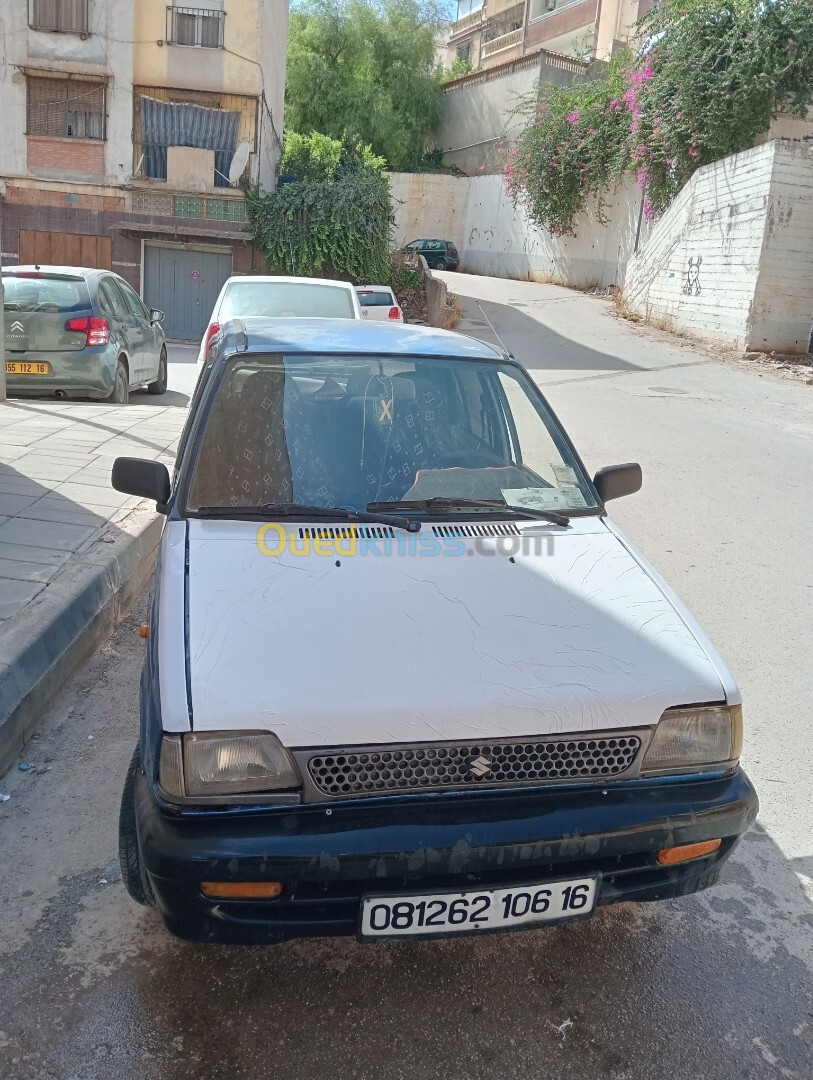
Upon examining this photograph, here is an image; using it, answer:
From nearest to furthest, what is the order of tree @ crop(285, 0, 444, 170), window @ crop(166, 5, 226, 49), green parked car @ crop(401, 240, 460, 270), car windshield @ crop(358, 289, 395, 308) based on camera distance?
car windshield @ crop(358, 289, 395, 308), window @ crop(166, 5, 226, 49), green parked car @ crop(401, 240, 460, 270), tree @ crop(285, 0, 444, 170)

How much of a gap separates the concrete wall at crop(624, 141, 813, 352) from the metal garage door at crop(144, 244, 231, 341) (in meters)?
11.9

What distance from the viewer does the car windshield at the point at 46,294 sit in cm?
977

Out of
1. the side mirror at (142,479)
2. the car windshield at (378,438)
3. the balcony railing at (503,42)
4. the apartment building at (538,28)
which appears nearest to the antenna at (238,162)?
the apartment building at (538,28)

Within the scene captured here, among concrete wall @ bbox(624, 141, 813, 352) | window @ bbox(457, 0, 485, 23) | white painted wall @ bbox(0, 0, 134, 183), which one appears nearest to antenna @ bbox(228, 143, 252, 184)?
white painted wall @ bbox(0, 0, 134, 183)

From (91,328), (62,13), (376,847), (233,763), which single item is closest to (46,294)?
(91,328)

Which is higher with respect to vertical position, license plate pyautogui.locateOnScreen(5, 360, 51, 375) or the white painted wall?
the white painted wall

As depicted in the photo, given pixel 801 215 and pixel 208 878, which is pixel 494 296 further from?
→ pixel 208 878

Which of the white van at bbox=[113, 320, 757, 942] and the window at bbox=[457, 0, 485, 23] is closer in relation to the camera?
the white van at bbox=[113, 320, 757, 942]

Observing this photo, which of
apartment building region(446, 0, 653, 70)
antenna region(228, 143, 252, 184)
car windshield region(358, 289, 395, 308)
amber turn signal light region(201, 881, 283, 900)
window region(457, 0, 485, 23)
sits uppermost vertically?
window region(457, 0, 485, 23)

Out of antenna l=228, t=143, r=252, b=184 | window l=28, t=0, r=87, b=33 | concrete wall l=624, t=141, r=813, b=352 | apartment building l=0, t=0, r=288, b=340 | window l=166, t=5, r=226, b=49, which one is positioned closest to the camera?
concrete wall l=624, t=141, r=813, b=352

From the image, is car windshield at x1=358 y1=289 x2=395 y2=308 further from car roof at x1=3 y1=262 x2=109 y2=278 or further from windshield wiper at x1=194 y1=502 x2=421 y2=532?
windshield wiper at x1=194 y1=502 x2=421 y2=532

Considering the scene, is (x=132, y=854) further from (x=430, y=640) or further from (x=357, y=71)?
(x=357, y=71)

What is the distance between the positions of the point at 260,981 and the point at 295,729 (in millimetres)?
821

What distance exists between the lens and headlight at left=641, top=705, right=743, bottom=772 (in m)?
2.43
